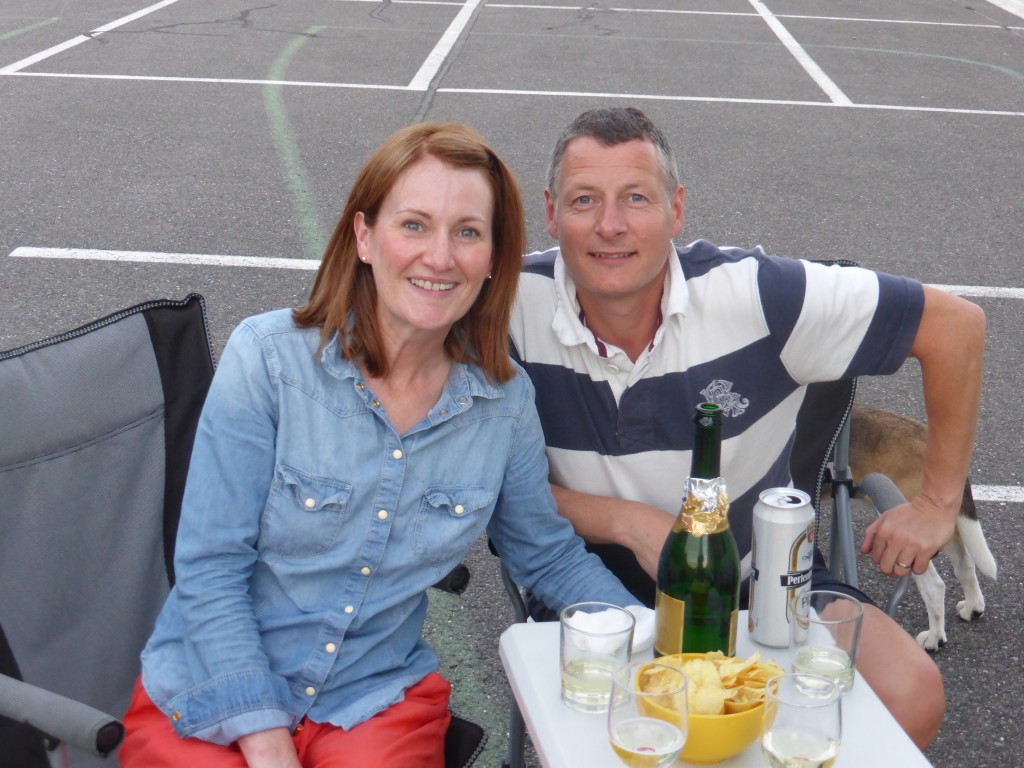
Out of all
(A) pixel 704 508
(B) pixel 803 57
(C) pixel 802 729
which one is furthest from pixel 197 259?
(B) pixel 803 57

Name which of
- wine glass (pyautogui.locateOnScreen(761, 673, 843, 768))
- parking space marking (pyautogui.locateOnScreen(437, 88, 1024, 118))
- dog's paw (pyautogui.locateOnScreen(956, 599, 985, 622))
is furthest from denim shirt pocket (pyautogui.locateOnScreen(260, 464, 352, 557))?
A: parking space marking (pyautogui.locateOnScreen(437, 88, 1024, 118))

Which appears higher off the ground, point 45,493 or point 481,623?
point 45,493

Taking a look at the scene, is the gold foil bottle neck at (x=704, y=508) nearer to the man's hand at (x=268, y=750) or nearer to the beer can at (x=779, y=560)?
the beer can at (x=779, y=560)

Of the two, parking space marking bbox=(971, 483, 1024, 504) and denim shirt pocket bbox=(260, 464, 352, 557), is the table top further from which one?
parking space marking bbox=(971, 483, 1024, 504)

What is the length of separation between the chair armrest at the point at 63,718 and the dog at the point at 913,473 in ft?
7.84

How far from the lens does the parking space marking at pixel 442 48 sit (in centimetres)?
1021

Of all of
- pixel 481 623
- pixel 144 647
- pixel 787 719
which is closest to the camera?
pixel 787 719

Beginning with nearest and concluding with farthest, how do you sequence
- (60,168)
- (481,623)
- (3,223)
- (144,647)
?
(144,647), (481,623), (3,223), (60,168)

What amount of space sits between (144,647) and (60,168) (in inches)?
233

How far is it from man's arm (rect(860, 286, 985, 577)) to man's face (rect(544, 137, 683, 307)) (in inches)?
24.3

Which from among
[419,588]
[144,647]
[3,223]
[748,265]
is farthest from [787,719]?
[3,223]

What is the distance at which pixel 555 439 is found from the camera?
247 cm

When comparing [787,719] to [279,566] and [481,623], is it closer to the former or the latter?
[279,566]

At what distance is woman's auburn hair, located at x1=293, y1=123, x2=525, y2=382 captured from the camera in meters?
2.15
